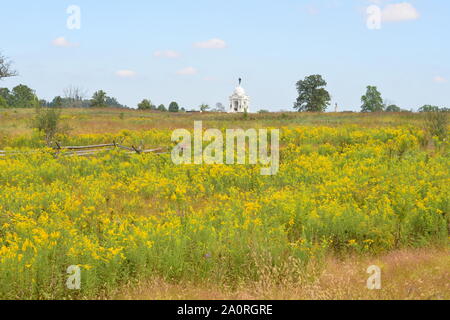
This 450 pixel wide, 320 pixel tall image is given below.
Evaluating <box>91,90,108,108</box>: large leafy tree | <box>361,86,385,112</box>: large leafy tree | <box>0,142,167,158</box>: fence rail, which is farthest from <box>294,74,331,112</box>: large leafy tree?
<box>0,142,167,158</box>: fence rail

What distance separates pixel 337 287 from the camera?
17.2 feet

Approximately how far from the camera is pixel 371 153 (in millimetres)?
15406

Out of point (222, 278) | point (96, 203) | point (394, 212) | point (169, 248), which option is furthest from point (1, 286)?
point (394, 212)

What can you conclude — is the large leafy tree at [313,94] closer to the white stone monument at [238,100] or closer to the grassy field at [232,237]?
the white stone monument at [238,100]

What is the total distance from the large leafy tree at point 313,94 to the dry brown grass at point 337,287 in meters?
74.5

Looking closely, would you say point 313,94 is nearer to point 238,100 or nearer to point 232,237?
point 238,100

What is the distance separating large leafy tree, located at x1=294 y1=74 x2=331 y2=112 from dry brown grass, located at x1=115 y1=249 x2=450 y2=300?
74531 millimetres

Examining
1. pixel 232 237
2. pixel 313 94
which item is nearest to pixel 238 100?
pixel 313 94

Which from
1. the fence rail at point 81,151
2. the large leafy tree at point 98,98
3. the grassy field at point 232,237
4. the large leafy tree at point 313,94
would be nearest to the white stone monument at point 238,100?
the large leafy tree at point 313,94

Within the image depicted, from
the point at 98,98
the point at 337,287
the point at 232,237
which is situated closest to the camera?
the point at 337,287

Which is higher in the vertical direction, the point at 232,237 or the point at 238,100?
the point at 238,100

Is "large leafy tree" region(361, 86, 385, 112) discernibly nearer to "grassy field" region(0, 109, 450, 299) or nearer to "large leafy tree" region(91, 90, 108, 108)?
"large leafy tree" region(91, 90, 108, 108)

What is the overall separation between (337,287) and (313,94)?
78.2 m

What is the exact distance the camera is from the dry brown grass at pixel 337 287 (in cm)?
491
